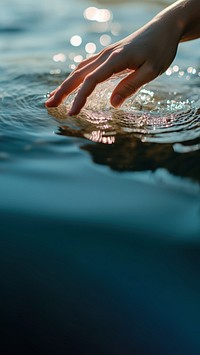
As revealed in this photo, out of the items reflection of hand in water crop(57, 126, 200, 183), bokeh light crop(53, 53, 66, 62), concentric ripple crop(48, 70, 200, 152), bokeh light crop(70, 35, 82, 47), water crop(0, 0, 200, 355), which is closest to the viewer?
water crop(0, 0, 200, 355)

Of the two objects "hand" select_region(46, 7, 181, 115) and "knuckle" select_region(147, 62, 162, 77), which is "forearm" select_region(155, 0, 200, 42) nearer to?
"hand" select_region(46, 7, 181, 115)

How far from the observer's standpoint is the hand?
6.65 feet

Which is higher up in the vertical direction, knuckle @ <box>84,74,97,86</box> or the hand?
the hand

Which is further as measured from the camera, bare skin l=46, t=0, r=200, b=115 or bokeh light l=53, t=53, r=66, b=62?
bokeh light l=53, t=53, r=66, b=62

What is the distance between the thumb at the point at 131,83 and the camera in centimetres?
203

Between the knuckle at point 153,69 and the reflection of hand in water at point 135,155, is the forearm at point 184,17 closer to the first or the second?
the knuckle at point 153,69

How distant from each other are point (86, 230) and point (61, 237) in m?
0.07

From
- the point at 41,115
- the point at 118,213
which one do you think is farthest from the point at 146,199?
the point at 41,115

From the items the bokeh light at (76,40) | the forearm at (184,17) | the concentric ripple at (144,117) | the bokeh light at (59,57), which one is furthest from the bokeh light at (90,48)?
the forearm at (184,17)

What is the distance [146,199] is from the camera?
171 centimetres

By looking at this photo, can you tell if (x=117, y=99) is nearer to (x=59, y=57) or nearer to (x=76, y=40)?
(x=59, y=57)

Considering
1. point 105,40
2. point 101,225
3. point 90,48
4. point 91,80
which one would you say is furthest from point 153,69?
point 105,40

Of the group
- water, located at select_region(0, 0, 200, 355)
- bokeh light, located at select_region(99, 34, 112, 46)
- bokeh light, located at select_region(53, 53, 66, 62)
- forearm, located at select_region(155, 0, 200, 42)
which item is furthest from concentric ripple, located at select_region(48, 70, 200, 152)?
bokeh light, located at select_region(99, 34, 112, 46)

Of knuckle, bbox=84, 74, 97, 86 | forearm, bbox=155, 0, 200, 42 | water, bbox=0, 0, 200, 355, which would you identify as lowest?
water, bbox=0, 0, 200, 355
